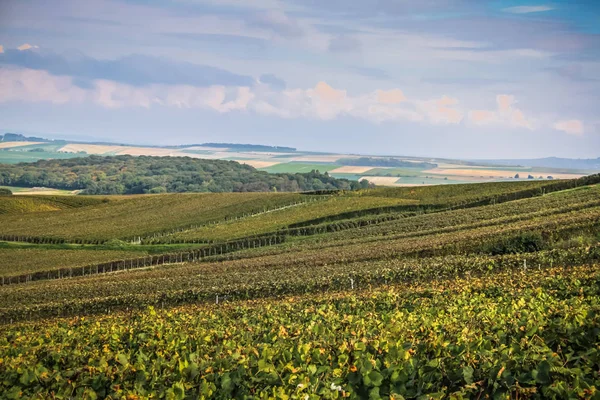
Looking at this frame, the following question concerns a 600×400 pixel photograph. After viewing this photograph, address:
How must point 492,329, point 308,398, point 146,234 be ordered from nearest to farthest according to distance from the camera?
point 308,398 < point 492,329 < point 146,234

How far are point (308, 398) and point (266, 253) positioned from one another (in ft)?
215

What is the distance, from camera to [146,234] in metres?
107

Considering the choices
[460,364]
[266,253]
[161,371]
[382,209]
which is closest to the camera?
[460,364]

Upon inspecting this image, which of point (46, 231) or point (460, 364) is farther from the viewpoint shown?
point (46, 231)

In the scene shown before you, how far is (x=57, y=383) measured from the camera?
10.5 m

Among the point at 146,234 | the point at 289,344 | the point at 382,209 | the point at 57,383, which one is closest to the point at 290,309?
the point at 289,344

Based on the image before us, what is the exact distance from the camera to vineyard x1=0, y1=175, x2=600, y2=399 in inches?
364

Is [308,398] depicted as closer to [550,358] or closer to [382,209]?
[550,358]

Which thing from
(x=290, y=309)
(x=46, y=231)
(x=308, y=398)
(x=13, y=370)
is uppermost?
(x=308, y=398)

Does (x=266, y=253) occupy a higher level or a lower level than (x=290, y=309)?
lower

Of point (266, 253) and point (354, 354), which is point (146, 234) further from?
point (354, 354)

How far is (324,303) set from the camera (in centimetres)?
2631

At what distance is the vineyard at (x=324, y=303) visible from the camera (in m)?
9.23

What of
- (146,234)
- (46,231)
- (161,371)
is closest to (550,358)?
(161,371)
